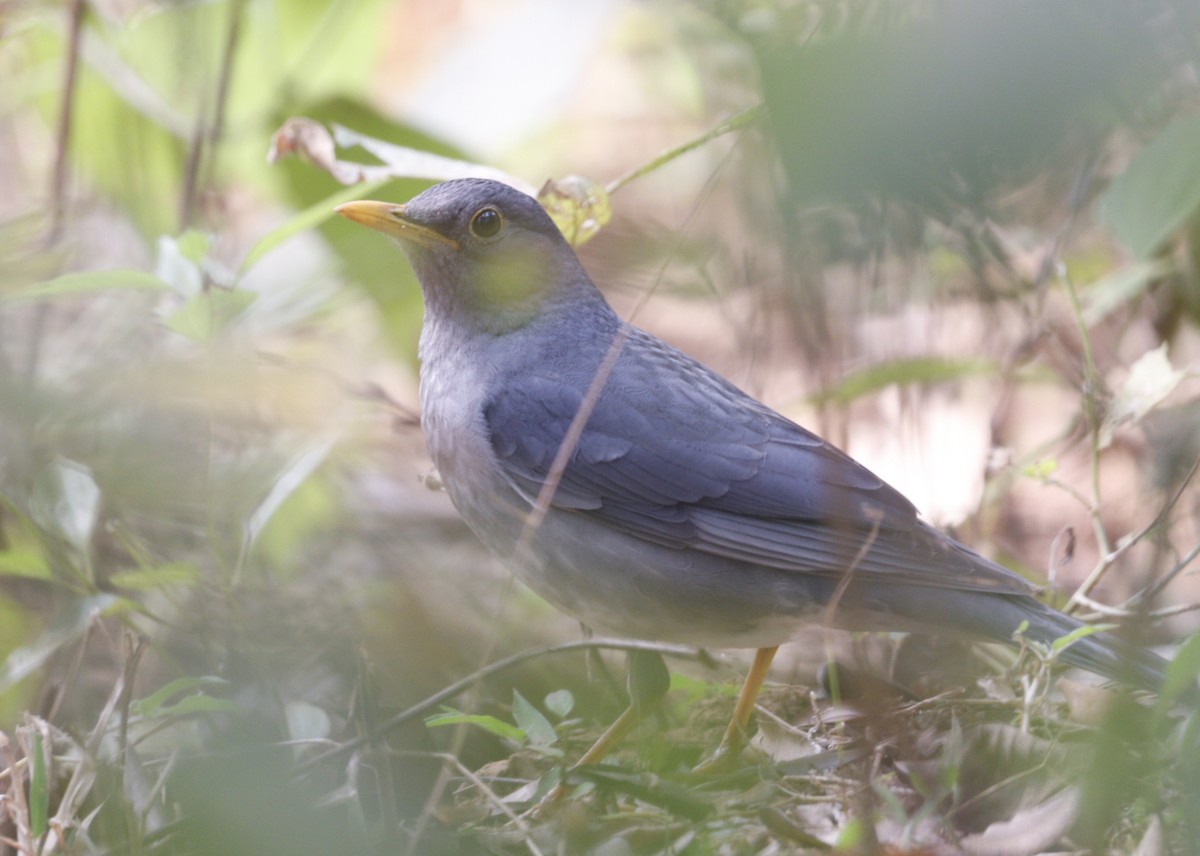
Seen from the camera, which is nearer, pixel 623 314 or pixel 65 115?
pixel 65 115

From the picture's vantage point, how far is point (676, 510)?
306 centimetres

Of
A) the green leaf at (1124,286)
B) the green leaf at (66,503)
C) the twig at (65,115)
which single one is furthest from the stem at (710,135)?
the twig at (65,115)

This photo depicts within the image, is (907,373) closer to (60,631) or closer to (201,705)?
(201,705)

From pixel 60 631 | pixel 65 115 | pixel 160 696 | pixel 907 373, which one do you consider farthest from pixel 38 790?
pixel 65 115

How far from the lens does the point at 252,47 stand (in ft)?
20.0

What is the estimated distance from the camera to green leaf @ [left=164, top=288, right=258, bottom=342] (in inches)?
127

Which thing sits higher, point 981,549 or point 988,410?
point 988,410

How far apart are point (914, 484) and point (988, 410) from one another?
55 centimetres

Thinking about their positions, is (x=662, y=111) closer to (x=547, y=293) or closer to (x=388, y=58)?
(x=388, y=58)

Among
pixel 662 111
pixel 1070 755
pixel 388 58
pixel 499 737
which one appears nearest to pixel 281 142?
pixel 499 737

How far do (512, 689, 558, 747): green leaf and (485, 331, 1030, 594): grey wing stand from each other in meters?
0.52

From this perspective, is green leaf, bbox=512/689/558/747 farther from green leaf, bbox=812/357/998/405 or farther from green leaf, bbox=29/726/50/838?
green leaf, bbox=812/357/998/405

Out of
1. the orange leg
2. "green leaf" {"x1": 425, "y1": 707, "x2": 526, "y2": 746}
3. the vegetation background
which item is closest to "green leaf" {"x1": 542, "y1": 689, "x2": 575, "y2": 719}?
the vegetation background

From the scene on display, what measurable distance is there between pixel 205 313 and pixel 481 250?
772mm
